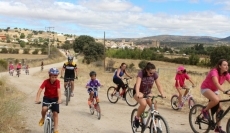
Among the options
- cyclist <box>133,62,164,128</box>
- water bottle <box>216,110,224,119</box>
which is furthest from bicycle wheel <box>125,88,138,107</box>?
water bottle <box>216,110,224,119</box>

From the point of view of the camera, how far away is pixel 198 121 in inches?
343

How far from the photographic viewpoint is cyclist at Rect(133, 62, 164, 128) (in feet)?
25.1

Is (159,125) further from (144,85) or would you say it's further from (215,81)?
(215,81)

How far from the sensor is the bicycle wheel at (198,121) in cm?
856

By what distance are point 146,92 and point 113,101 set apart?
7071mm

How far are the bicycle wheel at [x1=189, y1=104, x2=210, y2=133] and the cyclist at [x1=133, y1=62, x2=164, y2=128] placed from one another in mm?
1604

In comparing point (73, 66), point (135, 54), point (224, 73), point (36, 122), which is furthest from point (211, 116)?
point (135, 54)

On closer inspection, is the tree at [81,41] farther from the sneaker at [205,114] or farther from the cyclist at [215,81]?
the cyclist at [215,81]

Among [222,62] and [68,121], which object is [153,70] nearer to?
[222,62]

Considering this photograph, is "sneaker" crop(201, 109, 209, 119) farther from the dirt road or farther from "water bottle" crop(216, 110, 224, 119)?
the dirt road

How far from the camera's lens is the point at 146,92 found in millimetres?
7996

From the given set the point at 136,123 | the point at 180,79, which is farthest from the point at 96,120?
the point at 180,79

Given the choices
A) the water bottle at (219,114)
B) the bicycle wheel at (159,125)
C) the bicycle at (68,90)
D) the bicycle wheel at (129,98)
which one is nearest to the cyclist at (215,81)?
the water bottle at (219,114)

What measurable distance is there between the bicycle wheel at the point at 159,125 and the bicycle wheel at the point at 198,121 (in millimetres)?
1795
